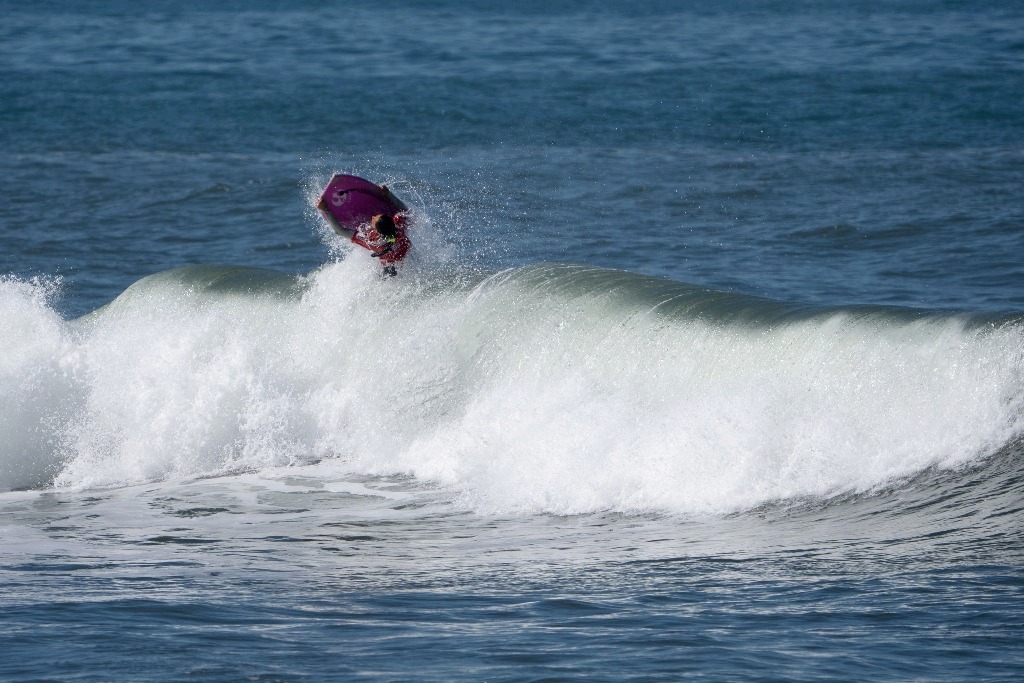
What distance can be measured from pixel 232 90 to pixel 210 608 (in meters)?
30.9

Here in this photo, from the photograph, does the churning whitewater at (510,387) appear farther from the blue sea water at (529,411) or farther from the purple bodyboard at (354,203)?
the purple bodyboard at (354,203)

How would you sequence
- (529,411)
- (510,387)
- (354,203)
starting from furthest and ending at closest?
(354,203)
(510,387)
(529,411)

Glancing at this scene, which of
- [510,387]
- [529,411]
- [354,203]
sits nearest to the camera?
[529,411]

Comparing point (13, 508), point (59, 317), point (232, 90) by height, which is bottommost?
point (13, 508)

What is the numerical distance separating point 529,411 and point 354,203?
11.4 feet

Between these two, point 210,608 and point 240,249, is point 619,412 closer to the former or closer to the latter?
point 210,608

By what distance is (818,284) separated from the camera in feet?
54.4

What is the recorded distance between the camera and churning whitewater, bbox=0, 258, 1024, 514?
32.8ft

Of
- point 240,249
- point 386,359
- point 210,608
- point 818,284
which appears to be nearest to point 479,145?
point 240,249

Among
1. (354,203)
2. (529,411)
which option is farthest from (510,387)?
(354,203)

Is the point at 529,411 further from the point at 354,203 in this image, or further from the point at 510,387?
the point at 354,203

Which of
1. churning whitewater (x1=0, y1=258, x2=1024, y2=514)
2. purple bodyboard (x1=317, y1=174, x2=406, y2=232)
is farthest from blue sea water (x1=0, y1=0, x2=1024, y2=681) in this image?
purple bodyboard (x1=317, y1=174, x2=406, y2=232)

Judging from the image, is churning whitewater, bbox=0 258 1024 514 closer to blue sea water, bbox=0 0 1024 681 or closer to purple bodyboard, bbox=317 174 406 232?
blue sea water, bbox=0 0 1024 681

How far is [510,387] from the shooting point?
12.6 m
